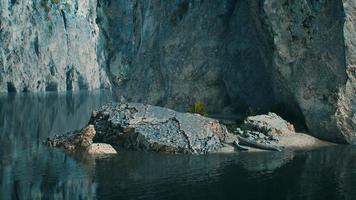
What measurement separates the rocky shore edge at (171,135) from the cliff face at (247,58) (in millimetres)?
5262

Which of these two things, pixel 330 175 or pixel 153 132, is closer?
pixel 330 175

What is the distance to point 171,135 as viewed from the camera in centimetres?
5294

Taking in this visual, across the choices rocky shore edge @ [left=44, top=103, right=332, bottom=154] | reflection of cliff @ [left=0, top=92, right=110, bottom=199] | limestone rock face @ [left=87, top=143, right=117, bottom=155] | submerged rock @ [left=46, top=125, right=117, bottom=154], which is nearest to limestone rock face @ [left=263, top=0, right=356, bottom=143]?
rocky shore edge @ [left=44, top=103, right=332, bottom=154]

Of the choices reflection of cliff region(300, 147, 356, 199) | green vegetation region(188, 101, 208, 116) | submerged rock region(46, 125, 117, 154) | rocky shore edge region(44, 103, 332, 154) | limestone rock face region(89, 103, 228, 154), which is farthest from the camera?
green vegetation region(188, 101, 208, 116)

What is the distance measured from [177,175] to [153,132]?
1446 cm

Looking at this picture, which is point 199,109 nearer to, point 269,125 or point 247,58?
point 247,58

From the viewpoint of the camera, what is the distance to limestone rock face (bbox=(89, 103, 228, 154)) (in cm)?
5194

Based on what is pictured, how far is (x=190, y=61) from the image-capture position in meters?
84.0

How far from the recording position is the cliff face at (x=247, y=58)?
184 feet

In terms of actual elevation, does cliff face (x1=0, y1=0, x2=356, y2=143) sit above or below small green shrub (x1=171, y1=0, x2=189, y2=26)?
below

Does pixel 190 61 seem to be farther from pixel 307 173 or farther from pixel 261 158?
pixel 307 173

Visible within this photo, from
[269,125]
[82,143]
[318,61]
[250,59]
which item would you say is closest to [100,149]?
[82,143]

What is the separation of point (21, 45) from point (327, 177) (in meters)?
181

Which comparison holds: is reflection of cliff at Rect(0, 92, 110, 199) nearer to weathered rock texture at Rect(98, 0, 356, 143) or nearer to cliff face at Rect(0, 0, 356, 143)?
cliff face at Rect(0, 0, 356, 143)
